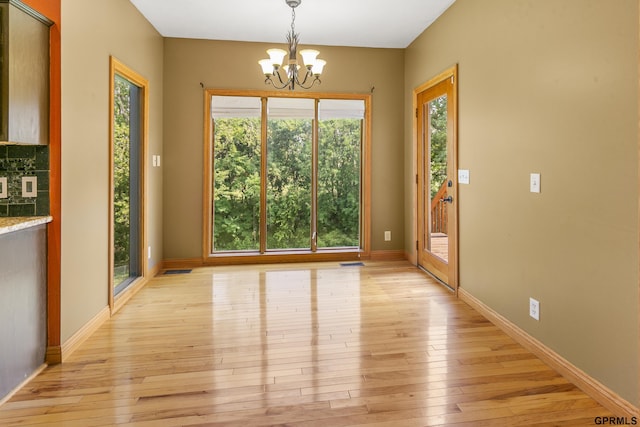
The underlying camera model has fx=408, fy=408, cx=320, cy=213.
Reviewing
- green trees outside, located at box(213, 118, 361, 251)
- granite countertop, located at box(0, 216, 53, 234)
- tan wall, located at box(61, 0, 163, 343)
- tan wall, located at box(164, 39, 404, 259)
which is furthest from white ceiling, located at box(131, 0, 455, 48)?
granite countertop, located at box(0, 216, 53, 234)

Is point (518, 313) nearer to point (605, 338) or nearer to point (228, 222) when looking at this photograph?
point (605, 338)

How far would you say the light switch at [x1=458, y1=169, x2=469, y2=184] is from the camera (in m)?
3.58

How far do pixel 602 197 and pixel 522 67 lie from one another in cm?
114

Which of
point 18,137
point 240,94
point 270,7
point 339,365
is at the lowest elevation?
point 339,365

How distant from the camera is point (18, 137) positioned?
2166 mm

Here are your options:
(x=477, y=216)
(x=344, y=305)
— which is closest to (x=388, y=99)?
(x=477, y=216)

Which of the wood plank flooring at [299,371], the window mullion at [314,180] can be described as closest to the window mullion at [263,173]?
the window mullion at [314,180]

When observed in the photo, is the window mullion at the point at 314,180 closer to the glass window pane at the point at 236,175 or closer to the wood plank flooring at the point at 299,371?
the glass window pane at the point at 236,175

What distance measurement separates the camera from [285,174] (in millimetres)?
5148

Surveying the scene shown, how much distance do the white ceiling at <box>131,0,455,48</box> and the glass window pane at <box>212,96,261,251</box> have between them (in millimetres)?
837

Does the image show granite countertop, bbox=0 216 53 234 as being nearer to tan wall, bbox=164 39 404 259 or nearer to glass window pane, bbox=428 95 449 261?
tan wall, bbox=164 39 404 259

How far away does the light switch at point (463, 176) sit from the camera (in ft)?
11.7

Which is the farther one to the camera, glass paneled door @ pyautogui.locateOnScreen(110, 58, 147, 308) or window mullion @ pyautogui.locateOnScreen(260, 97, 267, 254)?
window mullion @ pyautogui.locateOnScreen(260, 97, 267, 254)

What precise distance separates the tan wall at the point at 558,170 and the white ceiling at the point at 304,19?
28.5 inches
